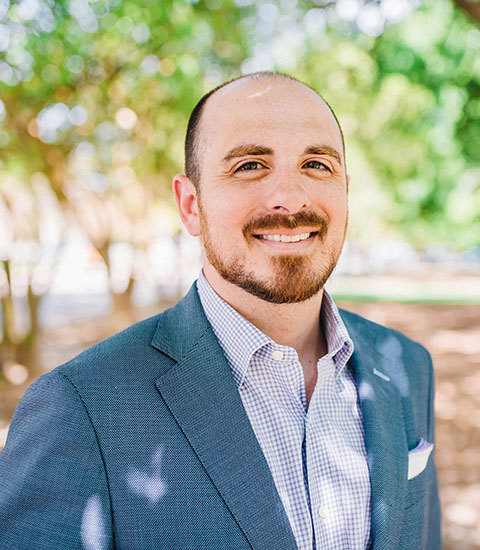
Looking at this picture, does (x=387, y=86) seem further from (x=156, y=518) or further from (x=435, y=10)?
(x=156, y=518)

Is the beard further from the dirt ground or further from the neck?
the dirt ground

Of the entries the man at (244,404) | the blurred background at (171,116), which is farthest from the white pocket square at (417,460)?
the blurred background at (171,116)

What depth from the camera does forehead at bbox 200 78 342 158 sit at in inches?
78.4

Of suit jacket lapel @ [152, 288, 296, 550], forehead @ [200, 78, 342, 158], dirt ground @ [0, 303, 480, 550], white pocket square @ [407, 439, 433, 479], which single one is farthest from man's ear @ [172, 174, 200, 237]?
dirt ground @ [0, 303, 480, 550]

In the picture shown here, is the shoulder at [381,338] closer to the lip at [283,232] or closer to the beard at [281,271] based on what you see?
the beard at [281,271]

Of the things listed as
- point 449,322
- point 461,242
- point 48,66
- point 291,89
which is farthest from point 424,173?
point 291,89

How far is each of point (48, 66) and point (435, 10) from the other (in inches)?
260

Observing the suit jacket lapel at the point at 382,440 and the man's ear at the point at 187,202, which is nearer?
the suit jacket lapel at the point at 382,440

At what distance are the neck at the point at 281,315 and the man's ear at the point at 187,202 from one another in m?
0.20

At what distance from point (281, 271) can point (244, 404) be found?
50 cm

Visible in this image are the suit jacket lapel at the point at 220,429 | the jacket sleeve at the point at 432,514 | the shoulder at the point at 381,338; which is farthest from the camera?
the shoulder at the point at 381,338

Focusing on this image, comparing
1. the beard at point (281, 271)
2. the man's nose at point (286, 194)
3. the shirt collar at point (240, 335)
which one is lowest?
the shirt collar at point (240, 335)

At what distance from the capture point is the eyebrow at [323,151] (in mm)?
2012

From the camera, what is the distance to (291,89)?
82.2 inches
